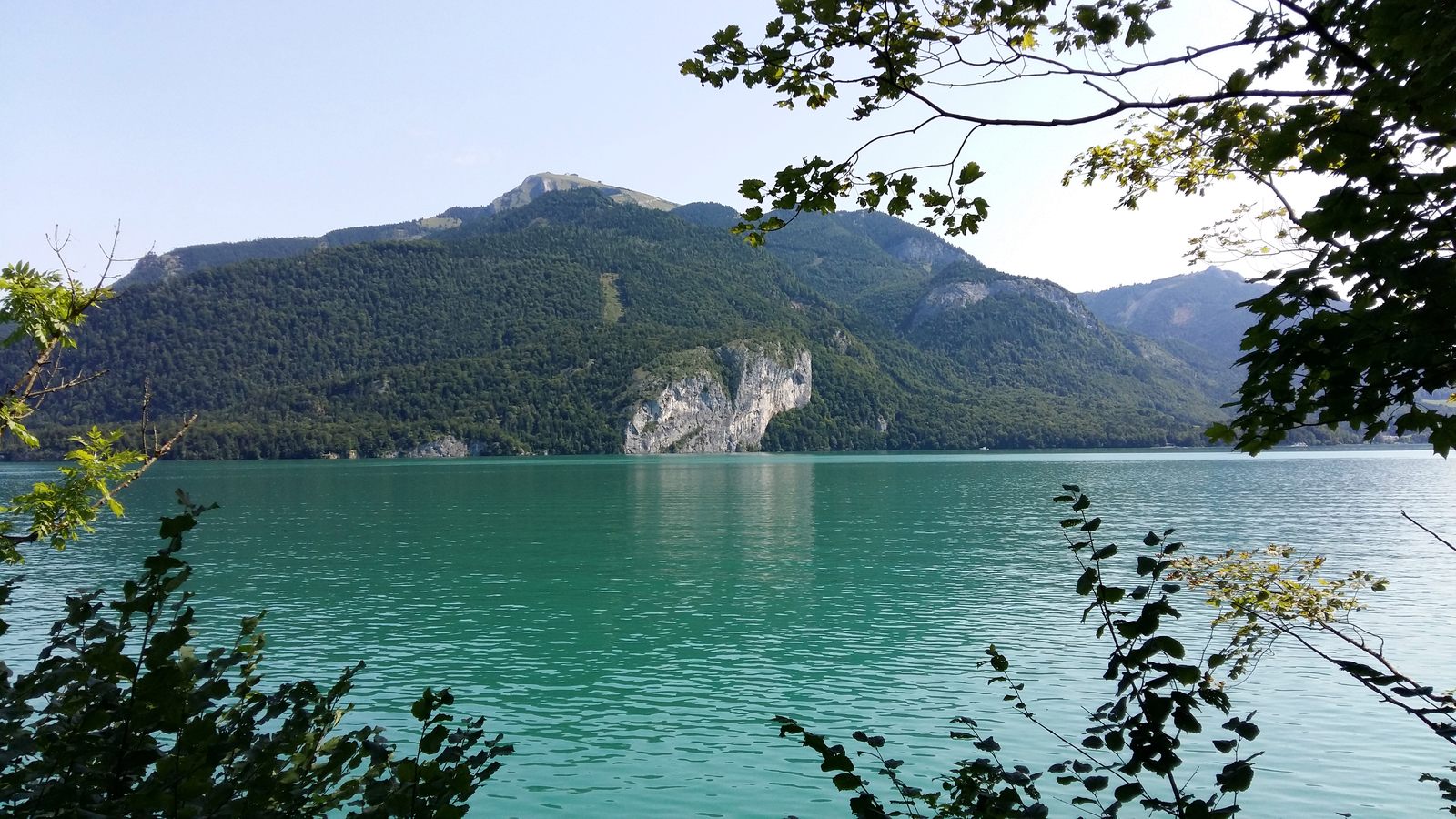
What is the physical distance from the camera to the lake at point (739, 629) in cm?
1402

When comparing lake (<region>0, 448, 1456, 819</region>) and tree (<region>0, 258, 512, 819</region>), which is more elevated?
tree (<region>0, 258, 512, 819</region>)

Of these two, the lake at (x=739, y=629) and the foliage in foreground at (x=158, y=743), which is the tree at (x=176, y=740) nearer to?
the foliage in foreground at (x=158, y=743)

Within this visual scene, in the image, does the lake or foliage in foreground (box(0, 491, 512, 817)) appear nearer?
foliage in foreground (box(0, 491, 512, 817))

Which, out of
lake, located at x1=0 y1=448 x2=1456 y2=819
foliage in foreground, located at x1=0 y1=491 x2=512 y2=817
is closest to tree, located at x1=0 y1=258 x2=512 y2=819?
foliage in foreground, located at x1=0 y1=491 x2=512 y2=817

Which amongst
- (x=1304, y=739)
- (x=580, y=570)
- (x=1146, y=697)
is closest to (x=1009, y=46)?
(x=1146, y=697)

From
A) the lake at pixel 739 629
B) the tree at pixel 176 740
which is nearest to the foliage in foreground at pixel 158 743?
the tree at pixel 176 740

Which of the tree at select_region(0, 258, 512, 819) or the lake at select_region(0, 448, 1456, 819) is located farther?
the lake at select_region(0, 448, 1456, 819)

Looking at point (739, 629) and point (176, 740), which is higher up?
point (176, 740)

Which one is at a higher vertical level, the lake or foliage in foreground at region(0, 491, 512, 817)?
foliage in foreground at region(0, 491, 512, 817)

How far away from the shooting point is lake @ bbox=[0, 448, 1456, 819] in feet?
46.0

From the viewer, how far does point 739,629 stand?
24.6 meters

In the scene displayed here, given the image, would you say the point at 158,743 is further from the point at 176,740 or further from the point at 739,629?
the point at 739,629

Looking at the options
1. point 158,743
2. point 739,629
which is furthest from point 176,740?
point 739,629

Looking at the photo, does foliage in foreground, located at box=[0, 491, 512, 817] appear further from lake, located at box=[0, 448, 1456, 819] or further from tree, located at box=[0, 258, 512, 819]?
lake, located at box=[0, 448, 1456, 819]
